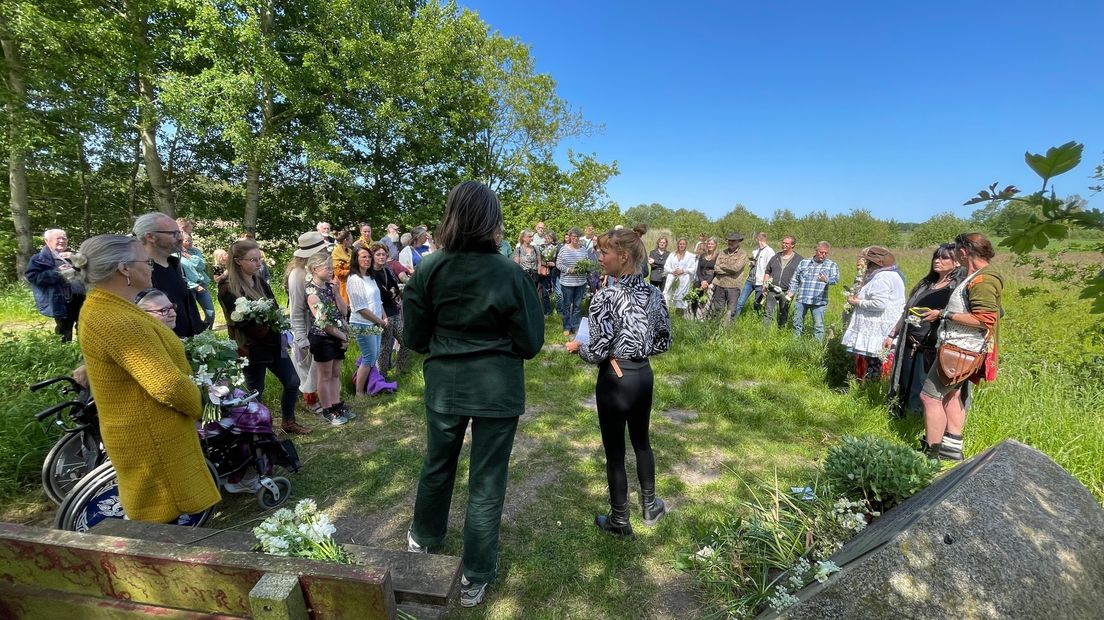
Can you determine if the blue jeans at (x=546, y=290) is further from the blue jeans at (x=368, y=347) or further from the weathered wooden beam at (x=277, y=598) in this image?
the weathered wooden beam at (x=277, y=598)

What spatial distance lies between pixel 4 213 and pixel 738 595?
20.0 meters

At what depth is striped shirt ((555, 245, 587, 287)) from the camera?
8.33m

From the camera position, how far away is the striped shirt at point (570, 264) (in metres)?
8.33

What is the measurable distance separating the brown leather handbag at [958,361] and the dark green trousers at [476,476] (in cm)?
347

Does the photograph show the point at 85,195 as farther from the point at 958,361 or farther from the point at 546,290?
the point at 958,361

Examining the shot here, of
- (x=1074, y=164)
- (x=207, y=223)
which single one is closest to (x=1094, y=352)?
(x=1074, y=164)

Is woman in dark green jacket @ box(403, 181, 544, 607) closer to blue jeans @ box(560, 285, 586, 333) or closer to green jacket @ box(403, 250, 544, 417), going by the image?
green jacket @ box(403, 250, 544, 417)

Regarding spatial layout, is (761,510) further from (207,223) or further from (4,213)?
(4,213)

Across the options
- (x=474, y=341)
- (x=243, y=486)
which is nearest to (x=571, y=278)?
(x=243, y=486)

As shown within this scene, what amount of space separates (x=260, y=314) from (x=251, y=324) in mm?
188

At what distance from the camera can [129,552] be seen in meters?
1.23

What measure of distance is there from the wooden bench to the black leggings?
1776mm

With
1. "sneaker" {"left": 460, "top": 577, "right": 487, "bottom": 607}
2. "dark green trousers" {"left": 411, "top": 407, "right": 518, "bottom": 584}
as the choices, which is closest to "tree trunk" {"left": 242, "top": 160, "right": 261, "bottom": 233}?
"dark green trousers" {"left": 411, "top": 407, "right": 518, "bottom": 584}

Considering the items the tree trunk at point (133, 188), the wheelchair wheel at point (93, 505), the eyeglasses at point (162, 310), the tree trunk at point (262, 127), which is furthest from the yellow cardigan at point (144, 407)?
the tree trunk at point (133, 188)
